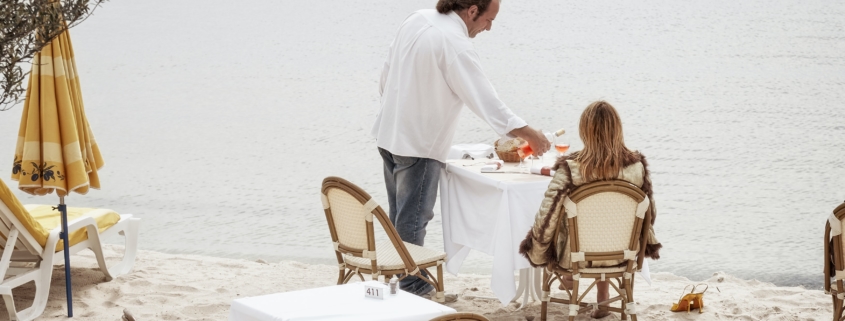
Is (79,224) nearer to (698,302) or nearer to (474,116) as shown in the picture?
(698,302)

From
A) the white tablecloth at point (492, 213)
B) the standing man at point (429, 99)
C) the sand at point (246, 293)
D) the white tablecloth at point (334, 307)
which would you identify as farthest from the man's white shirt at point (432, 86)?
the white tablecloth at point (334, 307)

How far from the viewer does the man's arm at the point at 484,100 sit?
12.5 feet

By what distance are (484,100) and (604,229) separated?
76cm

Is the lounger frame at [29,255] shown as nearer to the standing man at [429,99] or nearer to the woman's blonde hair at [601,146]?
the standing man at [429,99]

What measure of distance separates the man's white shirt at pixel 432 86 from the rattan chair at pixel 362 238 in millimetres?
441

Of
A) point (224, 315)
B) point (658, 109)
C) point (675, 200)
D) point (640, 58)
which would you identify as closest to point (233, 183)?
point (675, 200)

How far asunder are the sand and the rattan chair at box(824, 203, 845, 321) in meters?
0.83

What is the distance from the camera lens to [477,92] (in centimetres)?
388

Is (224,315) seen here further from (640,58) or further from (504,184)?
(640,58)

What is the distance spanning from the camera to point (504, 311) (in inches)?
166

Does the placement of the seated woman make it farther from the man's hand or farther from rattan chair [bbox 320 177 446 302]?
rattan chair [bbox 320 177 446 302]

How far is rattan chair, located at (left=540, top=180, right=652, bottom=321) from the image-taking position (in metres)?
3.44

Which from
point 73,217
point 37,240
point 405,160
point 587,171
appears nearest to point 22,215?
point 37,240

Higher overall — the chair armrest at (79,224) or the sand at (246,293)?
the chair armrest at (79,224)
